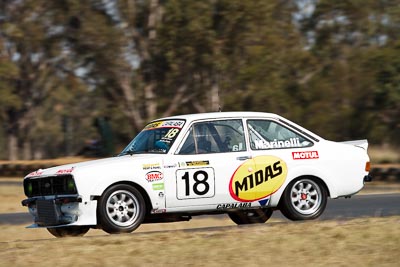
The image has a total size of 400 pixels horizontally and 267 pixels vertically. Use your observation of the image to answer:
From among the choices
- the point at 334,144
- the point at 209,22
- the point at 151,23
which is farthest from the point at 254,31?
the point at 334,144

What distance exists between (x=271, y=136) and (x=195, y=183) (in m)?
1.33

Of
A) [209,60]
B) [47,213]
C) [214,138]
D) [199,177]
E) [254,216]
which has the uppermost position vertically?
[209,60]

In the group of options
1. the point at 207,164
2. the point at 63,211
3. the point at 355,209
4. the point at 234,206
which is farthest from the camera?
the point at 355,209

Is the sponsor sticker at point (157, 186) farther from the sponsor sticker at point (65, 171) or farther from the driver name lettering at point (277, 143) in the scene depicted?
the driver name lettering at point (277, 143)

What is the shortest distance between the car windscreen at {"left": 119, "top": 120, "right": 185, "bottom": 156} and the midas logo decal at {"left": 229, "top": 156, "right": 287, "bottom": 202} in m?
0.92

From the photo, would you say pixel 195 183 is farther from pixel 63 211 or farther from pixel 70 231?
pixel 70 231

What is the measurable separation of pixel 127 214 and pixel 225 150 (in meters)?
1.54

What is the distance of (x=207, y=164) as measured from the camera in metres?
10.2

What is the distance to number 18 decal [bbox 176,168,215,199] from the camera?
10094 millimetres

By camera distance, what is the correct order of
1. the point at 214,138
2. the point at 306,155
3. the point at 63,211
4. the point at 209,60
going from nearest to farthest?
1. the point at 63,211
2. the point at 214,138
3. the point at 306,155
4. the point at 209,60

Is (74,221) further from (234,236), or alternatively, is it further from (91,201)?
(234,236)

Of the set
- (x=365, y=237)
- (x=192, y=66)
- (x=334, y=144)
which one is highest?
(x=192, y=66)

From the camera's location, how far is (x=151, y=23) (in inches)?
1634

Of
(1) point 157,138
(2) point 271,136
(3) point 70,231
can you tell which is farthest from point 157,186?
(2) point 271,136
